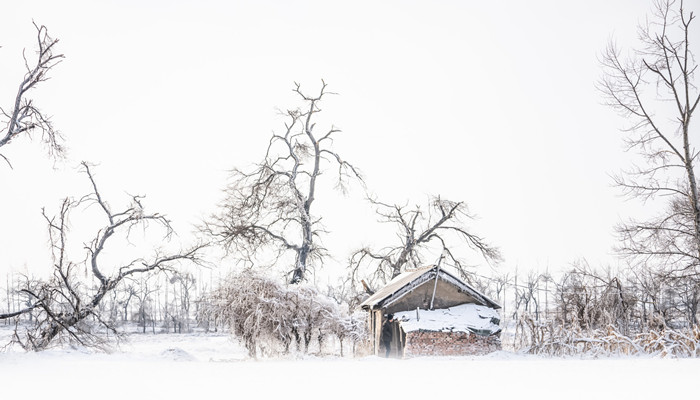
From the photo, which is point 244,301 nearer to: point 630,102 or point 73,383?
point 73,383

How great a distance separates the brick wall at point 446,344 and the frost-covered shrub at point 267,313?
360cm

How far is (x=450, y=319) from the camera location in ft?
84.0

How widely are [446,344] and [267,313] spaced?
7889mm

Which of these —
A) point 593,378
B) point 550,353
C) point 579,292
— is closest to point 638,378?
point 593,378

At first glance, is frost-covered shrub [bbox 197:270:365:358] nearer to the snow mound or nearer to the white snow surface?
the snow mound

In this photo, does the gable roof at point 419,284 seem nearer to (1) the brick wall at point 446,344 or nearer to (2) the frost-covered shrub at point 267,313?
(1) the brick wall at point 446,344

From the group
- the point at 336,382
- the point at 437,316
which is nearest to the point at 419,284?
the point at 437,316

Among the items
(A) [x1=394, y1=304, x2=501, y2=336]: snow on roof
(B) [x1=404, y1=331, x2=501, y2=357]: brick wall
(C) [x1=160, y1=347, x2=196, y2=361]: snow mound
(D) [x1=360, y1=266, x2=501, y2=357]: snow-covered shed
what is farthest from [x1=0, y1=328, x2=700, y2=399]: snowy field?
(A) [x1=394, y1=304, x2=501, y2=336]: snow on roof

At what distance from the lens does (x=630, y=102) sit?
889 inches

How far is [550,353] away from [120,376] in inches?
652

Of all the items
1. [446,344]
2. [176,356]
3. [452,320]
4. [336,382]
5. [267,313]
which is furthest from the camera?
[452,320]

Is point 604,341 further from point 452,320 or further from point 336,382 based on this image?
point 336,382

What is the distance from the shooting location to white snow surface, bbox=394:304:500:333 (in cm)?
2508

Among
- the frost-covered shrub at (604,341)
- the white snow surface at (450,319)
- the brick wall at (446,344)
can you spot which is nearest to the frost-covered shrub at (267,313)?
the white snow surface at (450,319)
